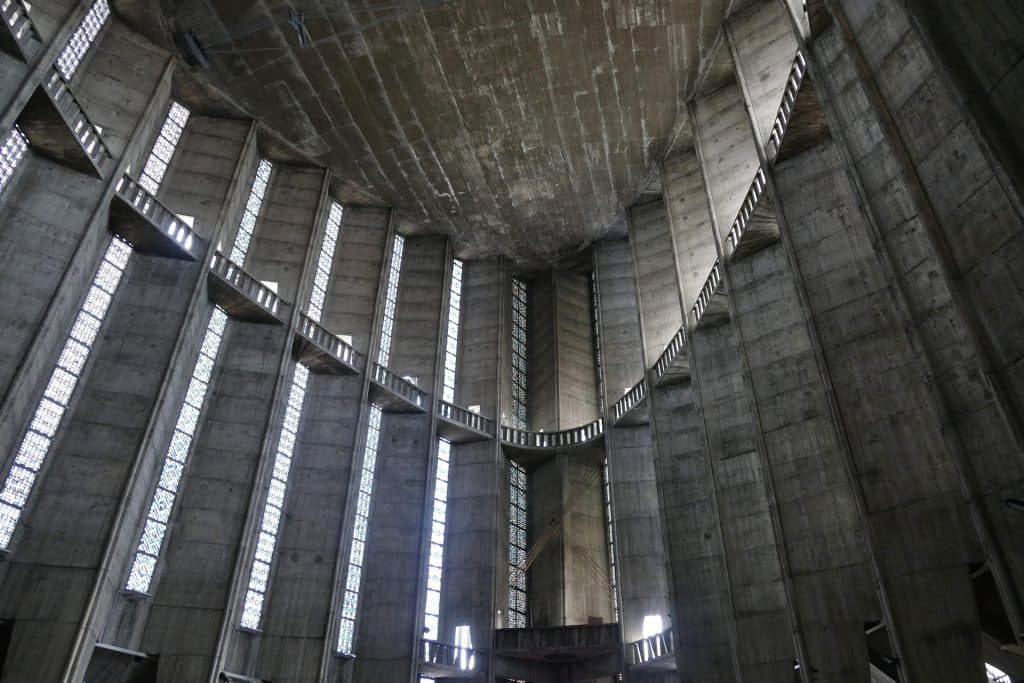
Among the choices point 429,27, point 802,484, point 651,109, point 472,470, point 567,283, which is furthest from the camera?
point 567,283

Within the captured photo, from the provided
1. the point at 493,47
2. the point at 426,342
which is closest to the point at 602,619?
the point at 426,342

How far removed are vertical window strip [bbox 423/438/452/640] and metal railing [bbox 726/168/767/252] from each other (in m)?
12.4

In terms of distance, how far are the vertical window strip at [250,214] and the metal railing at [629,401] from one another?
42.1 feet

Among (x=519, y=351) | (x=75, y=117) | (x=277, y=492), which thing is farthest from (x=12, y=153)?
(x=519, y=351)

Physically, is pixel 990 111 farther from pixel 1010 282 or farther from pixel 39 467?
pixel 39 467

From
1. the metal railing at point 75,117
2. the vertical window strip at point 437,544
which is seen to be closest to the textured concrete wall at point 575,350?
the vertical window strip at point 437,544

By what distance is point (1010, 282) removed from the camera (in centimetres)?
804

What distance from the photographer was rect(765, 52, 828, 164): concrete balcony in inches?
599

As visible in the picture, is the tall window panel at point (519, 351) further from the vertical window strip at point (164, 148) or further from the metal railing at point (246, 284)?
the vertical window strip at point (164, 148)

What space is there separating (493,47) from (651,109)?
5.49m

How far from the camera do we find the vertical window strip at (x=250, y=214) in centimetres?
2308

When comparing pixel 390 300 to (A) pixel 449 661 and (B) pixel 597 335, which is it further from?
(A) pixel 449 661

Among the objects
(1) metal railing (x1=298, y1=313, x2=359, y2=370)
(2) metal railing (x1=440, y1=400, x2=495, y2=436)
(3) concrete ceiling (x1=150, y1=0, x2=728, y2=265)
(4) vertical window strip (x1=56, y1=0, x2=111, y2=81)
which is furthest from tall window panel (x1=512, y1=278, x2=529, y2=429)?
(4) vertical window strip (x1=56, y1=0, x2=111, y2=81)

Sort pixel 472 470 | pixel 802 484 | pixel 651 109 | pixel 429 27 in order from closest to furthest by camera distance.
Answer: pixel 802 484
pixel 429 27
pixel 651 109
pixel 472 470
